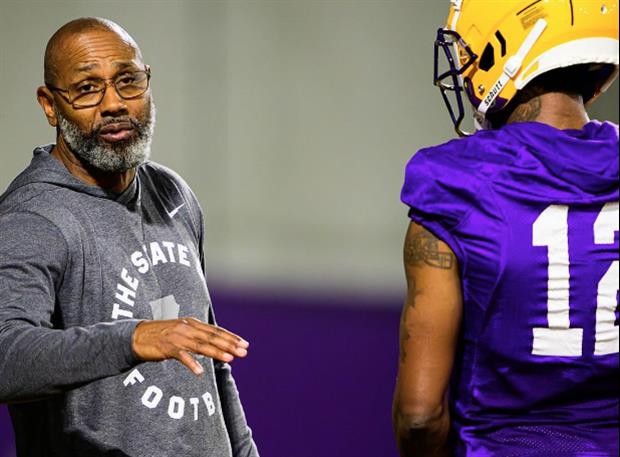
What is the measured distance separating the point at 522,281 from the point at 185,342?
0.50 m

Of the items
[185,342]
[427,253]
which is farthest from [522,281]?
[185,342]

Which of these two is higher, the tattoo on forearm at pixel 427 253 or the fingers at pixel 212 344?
the tattoo on forearm at pixel 427 253

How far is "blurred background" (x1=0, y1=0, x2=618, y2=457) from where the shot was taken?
145 inches

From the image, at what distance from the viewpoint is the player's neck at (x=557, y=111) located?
63.9 inches

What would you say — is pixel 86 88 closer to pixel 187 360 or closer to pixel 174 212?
pixel 174 212

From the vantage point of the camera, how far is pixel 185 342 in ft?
4.89

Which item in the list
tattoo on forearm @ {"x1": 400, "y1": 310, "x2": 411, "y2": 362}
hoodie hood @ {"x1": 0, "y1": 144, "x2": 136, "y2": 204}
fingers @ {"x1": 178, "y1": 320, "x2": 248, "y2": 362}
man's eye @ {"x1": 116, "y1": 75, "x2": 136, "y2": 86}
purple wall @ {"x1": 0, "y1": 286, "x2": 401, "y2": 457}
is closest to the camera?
fingers @ {"x1": 178, "y1": 320, "x2": 248, "y2": 362}

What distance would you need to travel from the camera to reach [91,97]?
6.71ft

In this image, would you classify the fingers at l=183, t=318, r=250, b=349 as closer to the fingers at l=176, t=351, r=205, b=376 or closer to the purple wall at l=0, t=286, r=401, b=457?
the fingers at l=176, t=351, r=205, b=376

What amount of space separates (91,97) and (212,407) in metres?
0.66

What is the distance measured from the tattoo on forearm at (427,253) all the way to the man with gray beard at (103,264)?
49 centimetres

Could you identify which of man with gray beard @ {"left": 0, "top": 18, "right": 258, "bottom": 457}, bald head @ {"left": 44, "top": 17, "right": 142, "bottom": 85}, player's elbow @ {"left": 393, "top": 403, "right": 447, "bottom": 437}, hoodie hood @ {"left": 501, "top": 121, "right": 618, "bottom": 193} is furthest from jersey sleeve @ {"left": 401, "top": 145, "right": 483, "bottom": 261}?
bald head @ {"left": 44, "top": 17, "right": 142, "bottom": 85}

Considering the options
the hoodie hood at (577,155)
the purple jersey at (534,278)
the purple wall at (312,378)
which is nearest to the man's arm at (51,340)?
the purple jersey at (534,278)

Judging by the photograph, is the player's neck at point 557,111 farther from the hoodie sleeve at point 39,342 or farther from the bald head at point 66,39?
the bald head at point 66,39
